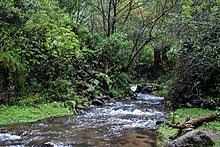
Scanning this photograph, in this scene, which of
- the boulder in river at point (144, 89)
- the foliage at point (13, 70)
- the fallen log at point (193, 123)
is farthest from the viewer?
the boulder in river at point (144, 89)

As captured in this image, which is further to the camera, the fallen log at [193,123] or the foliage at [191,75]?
the foliage at [191,75]

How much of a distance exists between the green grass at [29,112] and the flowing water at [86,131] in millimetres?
458

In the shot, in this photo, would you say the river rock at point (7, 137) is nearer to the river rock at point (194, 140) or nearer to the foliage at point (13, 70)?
the river rock at point (194, 140)

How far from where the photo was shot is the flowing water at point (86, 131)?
5.88 metres

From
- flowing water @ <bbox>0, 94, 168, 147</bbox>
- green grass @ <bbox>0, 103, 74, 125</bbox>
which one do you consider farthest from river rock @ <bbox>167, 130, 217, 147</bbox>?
green grass @ <bbox>0, 103, 74, 125</bbox>

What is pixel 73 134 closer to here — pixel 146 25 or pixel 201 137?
pixel 201 137

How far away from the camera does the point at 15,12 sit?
830 cm

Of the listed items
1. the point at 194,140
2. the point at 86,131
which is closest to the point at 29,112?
the point at 86,131

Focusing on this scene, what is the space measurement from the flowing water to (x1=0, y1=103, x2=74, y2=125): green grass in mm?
458

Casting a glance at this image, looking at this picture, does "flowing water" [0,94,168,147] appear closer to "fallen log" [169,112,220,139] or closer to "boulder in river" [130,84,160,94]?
"fallen log" [169,112,220,139]

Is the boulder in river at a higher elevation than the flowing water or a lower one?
lower

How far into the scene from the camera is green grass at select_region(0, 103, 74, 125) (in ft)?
25.9

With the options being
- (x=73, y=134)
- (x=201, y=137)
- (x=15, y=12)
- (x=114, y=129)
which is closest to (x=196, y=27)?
(x=201, y=137)

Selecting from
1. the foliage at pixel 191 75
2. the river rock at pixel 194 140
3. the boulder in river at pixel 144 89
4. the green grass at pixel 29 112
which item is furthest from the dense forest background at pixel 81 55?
the boulder in river at pixel 144 89
